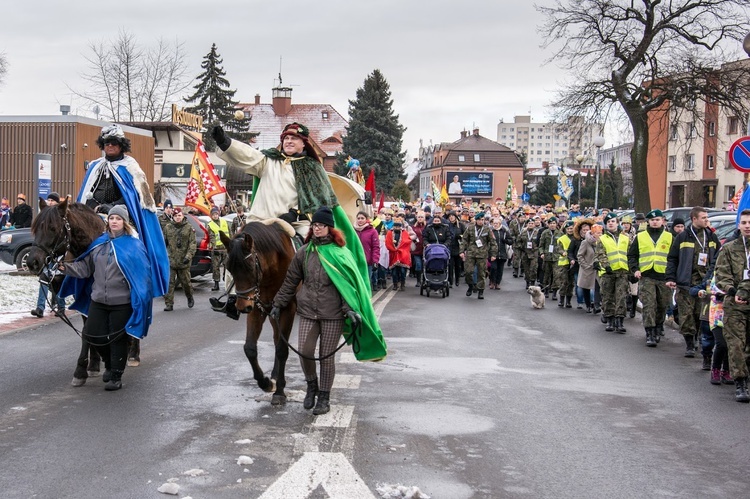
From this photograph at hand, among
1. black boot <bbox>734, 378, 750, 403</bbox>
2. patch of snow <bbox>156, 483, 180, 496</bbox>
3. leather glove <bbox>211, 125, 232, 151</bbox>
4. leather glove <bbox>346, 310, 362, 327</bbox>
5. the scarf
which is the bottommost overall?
black boot <bbox>734, 378, 750, 403</bbox>

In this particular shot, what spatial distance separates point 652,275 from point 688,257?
1216 millimetres

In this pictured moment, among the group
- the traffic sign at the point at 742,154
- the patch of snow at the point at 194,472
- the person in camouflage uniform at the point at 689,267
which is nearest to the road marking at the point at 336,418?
the patch of snow at the point at 194,472

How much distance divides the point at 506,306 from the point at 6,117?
2279 cm

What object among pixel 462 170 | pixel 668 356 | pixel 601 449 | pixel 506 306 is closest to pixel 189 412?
pixel 601 449

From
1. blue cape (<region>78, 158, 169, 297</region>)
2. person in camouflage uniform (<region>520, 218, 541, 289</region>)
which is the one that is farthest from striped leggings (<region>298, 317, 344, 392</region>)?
person in camouflage uniform (<region>520, 218, 541, 289</region>)

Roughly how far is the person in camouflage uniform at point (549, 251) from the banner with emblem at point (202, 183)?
7694 mm

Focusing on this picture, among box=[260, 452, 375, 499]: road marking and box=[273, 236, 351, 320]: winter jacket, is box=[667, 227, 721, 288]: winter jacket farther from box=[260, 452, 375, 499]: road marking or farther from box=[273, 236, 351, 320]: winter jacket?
box=[260, 452, 375, 499]: road marking

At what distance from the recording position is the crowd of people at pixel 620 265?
9.15m

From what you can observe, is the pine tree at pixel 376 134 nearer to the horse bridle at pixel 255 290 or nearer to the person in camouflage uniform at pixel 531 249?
the person in camouflage uniform at pixel 531 249

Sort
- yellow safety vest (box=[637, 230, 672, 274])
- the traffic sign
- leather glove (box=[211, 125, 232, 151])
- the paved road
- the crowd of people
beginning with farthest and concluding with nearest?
the traffic sign, yellow safety vest (box=[637, 230, 672, 274]), the crowd of people, leather glove (box=[211, 125, 232, 151]), the paved road

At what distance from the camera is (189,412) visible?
23.7 feet

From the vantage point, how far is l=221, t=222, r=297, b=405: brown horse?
6.97 metres

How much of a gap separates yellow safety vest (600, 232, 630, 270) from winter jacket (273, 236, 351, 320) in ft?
27.5

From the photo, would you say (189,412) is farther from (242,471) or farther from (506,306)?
(506,306)
